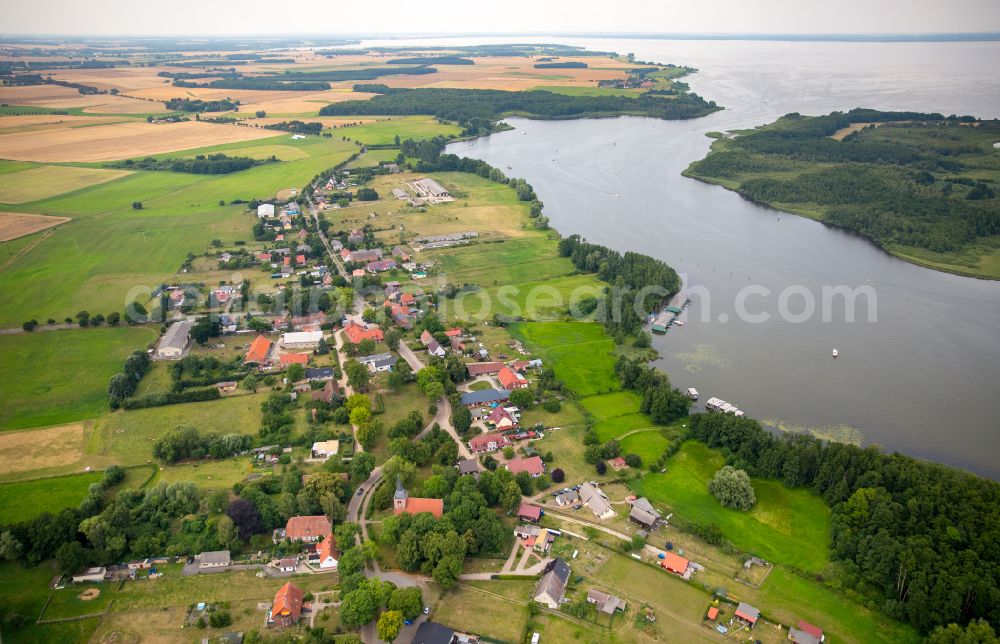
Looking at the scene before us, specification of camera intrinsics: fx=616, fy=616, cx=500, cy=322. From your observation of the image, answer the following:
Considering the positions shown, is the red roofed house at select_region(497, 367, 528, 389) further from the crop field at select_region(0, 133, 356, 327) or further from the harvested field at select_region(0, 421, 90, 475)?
the crop field at select_region(0, 133, 356, 327)

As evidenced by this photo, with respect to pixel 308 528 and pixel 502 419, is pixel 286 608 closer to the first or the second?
pixel 308 528

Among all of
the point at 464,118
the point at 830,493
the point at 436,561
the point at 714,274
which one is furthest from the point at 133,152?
the point at 830,493

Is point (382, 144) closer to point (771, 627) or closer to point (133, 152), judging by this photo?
point (133, 152)

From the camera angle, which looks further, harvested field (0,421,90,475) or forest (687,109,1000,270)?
forest (687,109,1000,270)

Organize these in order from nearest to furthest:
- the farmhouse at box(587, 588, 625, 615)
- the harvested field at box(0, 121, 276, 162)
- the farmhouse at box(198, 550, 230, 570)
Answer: the farmhouse at box(587, 588, 625, 615)
the farmhouse at box(198, 550, 230, 570)
the harvested field at box(0, 121, 276, 162)

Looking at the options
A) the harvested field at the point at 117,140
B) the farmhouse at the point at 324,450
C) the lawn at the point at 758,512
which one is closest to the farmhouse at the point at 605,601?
the lawn at the point at 758,512

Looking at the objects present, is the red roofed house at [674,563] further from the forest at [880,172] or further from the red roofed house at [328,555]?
the forest at [880,172]

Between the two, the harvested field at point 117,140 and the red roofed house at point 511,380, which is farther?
the harvested field at point 117,140

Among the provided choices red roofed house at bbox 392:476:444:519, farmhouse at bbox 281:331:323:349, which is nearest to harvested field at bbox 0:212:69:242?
farmhouse at bbox 281:331:323:349
